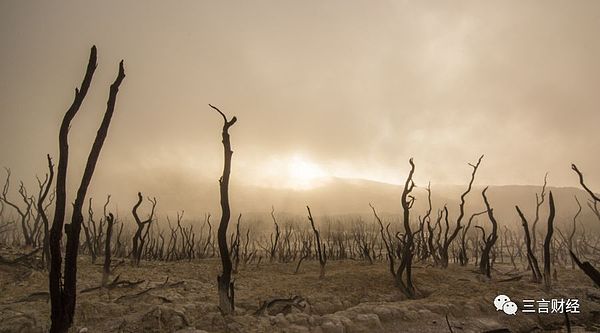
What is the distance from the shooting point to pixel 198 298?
7.55 metres

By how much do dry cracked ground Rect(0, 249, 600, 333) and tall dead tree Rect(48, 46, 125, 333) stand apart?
0.97 meters

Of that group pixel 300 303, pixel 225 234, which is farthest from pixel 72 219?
pixel 300 303

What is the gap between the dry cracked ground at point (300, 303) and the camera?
562 cm

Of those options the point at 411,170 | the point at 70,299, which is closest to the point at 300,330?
the point at 70,299

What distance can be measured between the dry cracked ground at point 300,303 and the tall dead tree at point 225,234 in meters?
0.27

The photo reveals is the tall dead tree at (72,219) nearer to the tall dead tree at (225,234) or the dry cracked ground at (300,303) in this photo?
the dry cracked ground at (300,303)

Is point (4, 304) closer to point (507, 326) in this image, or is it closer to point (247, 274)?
point (247, 274)

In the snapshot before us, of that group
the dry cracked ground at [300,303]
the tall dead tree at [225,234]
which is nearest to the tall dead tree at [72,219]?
the dry cracked ground at [300,303]

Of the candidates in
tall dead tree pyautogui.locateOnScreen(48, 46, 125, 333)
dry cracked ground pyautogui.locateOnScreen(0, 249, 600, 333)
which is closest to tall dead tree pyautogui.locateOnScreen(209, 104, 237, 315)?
dry cracked ground pyautogui.locateOnScreen(0, 249, 600, 333)

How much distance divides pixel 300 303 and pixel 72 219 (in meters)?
4.65

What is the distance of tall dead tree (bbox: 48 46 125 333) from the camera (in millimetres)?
4449

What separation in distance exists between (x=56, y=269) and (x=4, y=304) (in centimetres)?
304

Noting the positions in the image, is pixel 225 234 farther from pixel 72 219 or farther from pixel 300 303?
pixel 300 303

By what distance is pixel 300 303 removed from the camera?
721cm
